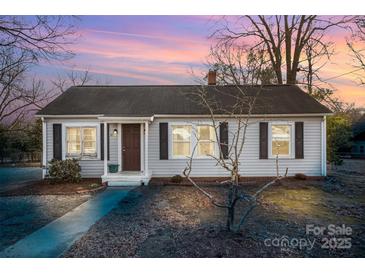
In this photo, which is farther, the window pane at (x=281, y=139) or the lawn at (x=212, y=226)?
the window pane at (x=281, y=139)

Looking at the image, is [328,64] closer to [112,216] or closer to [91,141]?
[91,141]

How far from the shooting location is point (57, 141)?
11008 millimetres

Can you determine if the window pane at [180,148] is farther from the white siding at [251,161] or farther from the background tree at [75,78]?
the background tree at [75,78]

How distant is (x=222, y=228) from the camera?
5.21m

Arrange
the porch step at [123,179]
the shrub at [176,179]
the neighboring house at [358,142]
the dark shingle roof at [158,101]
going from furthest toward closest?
the neighboring house at [358,142], the dark shingle roof at [158,101], the shrub at [176,179], the porch step at [123,179]

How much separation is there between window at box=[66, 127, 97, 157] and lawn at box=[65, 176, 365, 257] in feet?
11.4

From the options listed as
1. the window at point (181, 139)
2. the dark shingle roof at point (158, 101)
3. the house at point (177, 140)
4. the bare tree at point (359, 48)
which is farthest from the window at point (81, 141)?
the bare tree at point (359, 48)

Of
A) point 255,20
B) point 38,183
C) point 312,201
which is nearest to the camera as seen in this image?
point 312,201

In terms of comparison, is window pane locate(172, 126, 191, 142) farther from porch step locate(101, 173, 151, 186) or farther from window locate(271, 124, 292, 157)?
window locate(271, 124, 292, 157)

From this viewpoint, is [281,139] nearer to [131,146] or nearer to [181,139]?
[181,139]

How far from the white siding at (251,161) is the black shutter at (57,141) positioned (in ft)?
11.2

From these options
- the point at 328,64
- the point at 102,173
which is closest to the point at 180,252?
the point at 102,173

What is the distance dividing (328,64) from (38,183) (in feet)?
54.0

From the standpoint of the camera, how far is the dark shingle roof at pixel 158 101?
36.4 feet
